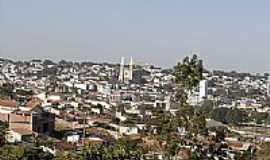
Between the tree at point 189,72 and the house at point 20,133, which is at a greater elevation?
the tree at point 189,72

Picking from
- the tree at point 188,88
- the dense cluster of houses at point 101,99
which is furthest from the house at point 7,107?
the tree at point 188,88

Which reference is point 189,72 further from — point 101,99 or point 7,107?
point 101,99

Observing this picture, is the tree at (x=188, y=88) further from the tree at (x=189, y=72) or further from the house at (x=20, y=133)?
the house at (x=20, y=133)

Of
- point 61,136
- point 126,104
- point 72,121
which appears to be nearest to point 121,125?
point 72,121

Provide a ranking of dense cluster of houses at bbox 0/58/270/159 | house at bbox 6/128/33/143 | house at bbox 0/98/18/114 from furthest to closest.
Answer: house at bbox 0/98/18/114 → dense cluster of houses at bbox 0/58/270/159 → house at bbox 6/128/33/143

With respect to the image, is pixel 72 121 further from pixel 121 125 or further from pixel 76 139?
pixel 76 139

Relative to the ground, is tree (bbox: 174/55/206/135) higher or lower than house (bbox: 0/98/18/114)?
higher

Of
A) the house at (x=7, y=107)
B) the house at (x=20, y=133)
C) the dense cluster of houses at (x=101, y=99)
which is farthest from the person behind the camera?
the house at (x=7, y=107)

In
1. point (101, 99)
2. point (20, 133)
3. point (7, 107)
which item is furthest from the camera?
point (101, 99)

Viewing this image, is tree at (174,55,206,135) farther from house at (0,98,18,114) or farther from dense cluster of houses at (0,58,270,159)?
house at (0,98,18,114)

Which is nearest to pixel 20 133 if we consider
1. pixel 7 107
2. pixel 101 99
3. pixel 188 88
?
pixel 7 107

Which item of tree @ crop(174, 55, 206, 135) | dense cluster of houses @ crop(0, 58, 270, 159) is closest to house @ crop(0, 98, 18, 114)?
dense cluster of houses @ crop(0, 58, 270, 159)
